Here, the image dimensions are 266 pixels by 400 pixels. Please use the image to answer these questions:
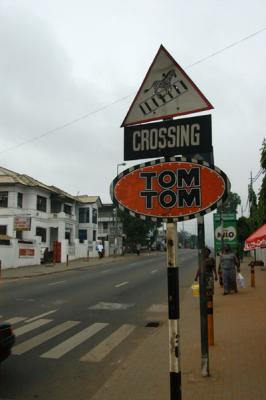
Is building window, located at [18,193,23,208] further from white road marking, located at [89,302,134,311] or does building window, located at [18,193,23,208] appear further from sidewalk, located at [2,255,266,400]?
sidewalk, located at [2,255,266,400]

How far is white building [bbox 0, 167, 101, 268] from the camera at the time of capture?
3809cm

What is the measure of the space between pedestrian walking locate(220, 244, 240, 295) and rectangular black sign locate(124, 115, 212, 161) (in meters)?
13.3

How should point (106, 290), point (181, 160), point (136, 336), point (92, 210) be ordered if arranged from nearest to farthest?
point (181, 160) < point (136, 336) < point (106, 290) < point (92, 210)

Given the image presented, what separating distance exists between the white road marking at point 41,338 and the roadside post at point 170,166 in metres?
5.29

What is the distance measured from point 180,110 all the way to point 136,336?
7.01 m

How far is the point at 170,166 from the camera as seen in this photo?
448 cm

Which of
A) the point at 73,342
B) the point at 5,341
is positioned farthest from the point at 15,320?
the point at 5,341

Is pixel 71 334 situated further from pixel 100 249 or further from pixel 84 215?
pixel 84 215

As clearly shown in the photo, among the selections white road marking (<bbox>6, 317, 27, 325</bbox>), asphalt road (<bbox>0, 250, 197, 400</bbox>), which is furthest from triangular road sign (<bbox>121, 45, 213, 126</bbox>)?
white road marking (<bbox>6, 317, 27, 325</bbox>)

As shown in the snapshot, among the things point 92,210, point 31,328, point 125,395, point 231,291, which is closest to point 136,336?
point 31,328

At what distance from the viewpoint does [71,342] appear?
31.9ft

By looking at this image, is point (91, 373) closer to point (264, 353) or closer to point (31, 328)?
point (264, 353)

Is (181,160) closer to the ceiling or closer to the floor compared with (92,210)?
closer to the floor

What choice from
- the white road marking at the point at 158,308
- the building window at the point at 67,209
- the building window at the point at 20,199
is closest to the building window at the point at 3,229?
the building window at the point at 20,199
